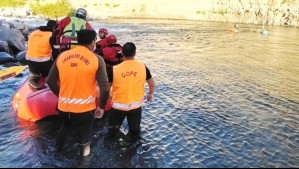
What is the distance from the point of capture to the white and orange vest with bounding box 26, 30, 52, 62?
30.7ft

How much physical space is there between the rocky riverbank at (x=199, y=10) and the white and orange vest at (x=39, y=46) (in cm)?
4861

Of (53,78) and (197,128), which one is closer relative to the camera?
(53,78)

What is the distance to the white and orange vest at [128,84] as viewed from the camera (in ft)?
23.0

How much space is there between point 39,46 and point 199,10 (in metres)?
54.0

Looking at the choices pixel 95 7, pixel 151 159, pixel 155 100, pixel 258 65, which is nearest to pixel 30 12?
pixel 95 7

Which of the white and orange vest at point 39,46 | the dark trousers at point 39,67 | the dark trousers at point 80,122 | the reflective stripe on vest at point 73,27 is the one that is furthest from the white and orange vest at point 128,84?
the dark trousers at point 39,67

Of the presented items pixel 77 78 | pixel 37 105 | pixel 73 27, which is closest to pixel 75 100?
pixel 77 78

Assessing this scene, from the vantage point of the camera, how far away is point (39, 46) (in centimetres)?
944

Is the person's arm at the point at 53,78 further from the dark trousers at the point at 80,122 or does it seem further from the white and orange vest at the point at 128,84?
the white and orange vest at the point at 128,84

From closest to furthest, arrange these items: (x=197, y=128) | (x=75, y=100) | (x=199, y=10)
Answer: (x=75, y=100)
(x=197, y=128)
(x=199, y=10)

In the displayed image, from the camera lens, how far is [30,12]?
70.9 m

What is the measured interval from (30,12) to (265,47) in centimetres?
5578

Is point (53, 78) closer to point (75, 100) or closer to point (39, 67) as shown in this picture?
point (75, 100)

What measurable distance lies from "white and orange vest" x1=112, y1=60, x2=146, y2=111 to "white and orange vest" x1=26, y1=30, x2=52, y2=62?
318 centimetres
